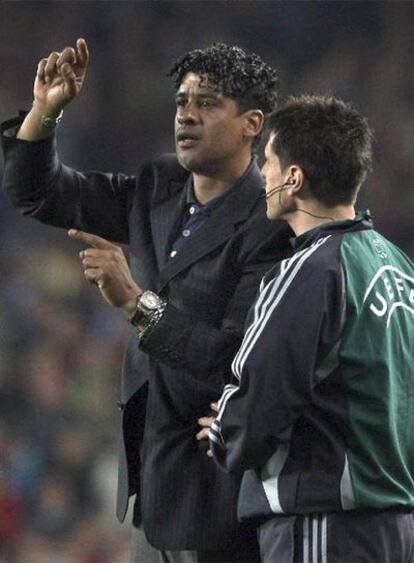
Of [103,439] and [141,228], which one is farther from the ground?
[141,228]

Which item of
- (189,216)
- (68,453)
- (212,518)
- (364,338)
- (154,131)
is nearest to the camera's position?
(364,338)

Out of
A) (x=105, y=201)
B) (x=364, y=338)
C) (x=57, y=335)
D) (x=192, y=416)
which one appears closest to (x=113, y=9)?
(x=57, y=335)

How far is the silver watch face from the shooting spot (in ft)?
7.35

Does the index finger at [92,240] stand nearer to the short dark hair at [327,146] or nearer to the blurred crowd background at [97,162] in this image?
the short dark hair at [327,146]

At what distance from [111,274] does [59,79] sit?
0.46 metres

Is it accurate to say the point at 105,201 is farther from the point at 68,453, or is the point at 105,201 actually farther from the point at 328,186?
the point at 68,453

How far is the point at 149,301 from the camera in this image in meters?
2.24

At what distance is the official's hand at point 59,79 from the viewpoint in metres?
2.43

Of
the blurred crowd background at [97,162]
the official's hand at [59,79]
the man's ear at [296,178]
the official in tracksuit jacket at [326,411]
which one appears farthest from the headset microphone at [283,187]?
the blurred crowd background at [97,162]

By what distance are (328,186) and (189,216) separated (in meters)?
0.43

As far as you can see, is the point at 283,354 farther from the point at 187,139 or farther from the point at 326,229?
the point at 187,139

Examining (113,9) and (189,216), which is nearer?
(189,216)

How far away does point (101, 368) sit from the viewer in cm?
449

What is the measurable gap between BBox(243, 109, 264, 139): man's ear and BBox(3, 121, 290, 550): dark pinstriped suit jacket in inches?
3.2
